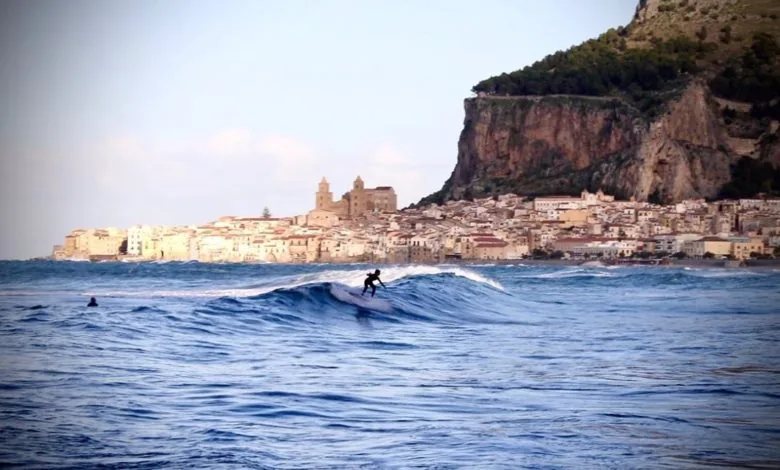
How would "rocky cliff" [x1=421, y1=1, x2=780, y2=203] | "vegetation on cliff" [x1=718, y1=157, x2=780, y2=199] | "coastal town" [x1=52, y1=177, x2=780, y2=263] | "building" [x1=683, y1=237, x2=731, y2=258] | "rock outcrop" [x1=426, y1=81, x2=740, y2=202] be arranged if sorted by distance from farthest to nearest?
"rocky cliff" [x1=421, y1=1, x2=780, y2=203] < "rock outcrop" [x1=426, y1=81, x2=740, y2=202] < "vegetation on cliff" [x1=718, y1=157, x2=780, y2=199] < "coastal town" [x1=52, y1=177, x2=780, y2=263] < "building" [x1=683, y1=237, x2=731, y2=258]

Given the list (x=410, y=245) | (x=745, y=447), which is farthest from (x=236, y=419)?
(x=410, y=245)

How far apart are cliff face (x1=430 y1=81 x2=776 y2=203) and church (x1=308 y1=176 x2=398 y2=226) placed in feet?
46.3

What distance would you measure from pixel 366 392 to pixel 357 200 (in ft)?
456

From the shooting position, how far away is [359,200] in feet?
495

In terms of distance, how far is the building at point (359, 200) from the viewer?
15038 centimetres

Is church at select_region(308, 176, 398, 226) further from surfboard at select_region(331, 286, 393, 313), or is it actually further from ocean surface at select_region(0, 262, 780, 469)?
ocean surface at select_region(0, 262, 780, 469)

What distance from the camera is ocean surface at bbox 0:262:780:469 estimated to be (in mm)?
9188

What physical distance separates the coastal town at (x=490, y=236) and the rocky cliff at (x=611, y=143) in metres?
3.38

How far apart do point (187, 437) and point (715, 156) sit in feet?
393

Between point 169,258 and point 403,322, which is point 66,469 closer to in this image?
point 403,322

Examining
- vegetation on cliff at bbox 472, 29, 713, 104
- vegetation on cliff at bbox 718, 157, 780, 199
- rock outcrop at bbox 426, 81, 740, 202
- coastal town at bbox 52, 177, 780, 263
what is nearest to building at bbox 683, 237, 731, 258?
coastal town at bbox 52, 177, 780, 263

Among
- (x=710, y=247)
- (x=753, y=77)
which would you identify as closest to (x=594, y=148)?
(x=753, y=77)

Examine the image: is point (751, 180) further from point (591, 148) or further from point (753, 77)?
point (753, 77)

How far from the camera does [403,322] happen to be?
2328 centimetres
